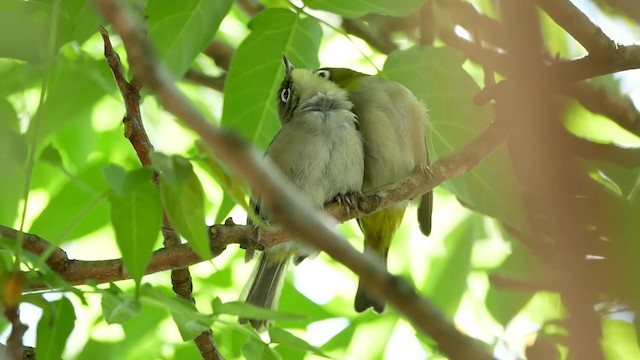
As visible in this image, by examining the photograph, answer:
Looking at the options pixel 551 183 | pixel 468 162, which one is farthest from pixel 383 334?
pixel 551 183

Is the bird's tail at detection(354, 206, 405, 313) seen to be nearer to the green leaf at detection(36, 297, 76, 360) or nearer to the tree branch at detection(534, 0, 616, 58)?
the tree branch at detection(534, 0, 616, 58)

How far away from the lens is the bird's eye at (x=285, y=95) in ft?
12.9

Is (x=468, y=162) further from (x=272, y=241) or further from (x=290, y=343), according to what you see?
(x=290, y=343)

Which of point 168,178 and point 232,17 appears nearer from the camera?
point 168,178

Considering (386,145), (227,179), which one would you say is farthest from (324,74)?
(227,179)

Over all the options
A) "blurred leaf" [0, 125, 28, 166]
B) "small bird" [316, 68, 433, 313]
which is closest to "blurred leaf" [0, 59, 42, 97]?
"blurred leaf" [0, 125, 28, 166]

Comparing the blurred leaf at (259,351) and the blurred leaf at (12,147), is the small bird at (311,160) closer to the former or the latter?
the blurred leaf at (259,351)

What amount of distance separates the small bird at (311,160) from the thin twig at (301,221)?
97.1 inches

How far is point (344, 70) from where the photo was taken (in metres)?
4.17

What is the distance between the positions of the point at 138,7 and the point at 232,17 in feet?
4.83

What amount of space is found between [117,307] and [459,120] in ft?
5.41

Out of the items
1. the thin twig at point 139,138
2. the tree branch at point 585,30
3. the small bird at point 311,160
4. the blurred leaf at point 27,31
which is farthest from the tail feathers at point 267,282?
the tree branch at point 585,30

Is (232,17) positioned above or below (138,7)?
above

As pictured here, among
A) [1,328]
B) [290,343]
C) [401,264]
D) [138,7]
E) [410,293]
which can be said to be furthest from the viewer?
[401,264]
